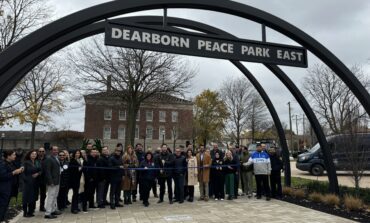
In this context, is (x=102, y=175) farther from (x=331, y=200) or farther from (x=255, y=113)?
(x=255, y=113)

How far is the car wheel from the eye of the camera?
817 inches

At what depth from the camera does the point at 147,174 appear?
11305mm

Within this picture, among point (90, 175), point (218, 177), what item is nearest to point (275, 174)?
point (218, 177)

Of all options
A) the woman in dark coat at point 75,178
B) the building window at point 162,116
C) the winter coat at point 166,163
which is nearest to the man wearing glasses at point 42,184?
the woman in dark coat at point 75,178

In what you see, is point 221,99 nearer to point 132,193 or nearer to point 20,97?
point 20,97

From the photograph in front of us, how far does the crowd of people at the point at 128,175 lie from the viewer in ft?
30.8

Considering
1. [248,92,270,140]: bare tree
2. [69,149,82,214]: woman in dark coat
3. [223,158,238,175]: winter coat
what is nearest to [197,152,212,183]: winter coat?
[223,158,238,175]: winter coat

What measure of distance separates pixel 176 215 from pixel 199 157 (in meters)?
3.62

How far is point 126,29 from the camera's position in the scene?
637cm

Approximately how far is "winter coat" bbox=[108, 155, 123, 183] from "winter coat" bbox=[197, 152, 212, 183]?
3063 mm

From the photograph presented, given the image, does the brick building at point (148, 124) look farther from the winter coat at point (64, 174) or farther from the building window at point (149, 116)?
the winter coat at point (64, 174)

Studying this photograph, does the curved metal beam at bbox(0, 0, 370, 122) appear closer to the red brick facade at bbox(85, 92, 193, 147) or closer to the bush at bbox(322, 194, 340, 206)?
the bush at bbox(322, 194, 340, 206)

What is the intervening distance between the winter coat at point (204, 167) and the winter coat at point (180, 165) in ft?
2.46

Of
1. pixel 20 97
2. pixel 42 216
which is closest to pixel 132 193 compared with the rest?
pixel 42 216
